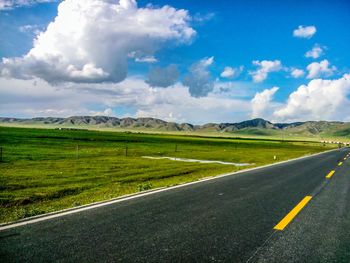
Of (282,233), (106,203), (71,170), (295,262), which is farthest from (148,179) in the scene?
(295,262)

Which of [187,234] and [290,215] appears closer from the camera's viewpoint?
[187,234]

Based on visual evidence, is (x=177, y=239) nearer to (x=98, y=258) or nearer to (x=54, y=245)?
(x=98, y=258)

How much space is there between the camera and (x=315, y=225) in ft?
21.9

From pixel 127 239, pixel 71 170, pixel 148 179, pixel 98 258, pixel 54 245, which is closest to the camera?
pixel 98 258

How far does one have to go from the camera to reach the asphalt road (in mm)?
4672

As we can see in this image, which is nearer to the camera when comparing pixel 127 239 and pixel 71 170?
pixel 127 239

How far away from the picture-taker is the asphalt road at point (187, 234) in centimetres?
467

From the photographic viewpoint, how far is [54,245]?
4922 mm

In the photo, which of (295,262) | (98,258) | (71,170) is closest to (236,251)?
(295,262)

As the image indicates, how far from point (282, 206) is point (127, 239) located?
4882 millimetres

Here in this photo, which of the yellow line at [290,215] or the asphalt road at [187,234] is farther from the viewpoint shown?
the yellow line at [290,215]

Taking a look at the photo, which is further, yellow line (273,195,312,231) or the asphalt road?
yellow line (273,195,312,231)

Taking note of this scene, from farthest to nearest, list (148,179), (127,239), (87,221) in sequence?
(148,179)
(87,221)
(127,239)

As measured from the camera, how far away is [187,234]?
225 inches
